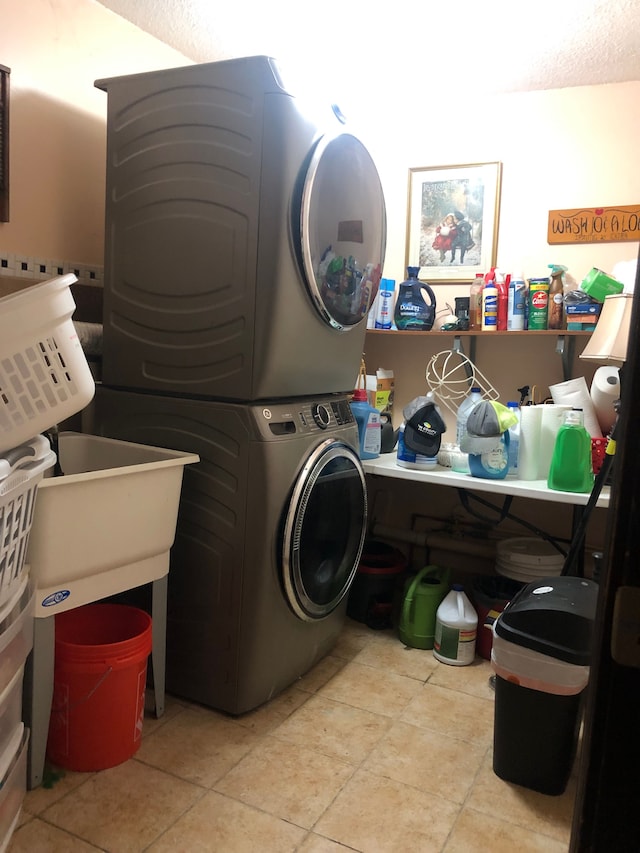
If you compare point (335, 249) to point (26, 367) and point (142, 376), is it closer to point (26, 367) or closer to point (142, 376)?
point (142, 376)

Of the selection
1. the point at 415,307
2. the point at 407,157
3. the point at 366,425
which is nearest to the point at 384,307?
the point at 415,307

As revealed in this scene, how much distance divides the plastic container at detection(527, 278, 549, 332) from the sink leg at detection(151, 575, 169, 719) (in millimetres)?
1722

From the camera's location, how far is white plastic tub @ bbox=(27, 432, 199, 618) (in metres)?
1.42

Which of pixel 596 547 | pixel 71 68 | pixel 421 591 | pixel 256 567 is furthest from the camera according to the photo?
pixel 596 547

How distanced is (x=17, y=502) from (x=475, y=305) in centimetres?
206

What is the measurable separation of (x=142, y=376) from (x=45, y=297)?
0.73 metres

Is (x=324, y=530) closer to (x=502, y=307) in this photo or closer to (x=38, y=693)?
(x=38, y=693)

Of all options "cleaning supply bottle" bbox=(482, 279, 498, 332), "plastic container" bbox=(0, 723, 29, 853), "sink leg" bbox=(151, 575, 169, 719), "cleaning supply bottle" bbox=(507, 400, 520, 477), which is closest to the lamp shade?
"cleaning supply bottle" bbox=(507, 400, 520, 477)

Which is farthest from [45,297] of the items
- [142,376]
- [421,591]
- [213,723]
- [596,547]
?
[596,547]

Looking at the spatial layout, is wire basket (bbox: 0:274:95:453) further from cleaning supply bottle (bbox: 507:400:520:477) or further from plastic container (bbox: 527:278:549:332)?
plastic container (bbox: 527:278:549:332)

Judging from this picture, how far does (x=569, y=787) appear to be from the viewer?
5.37ft

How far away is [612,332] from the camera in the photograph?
2143mm

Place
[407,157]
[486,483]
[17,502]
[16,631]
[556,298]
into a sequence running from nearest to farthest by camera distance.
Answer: [17,502], [16,631], [486,483], [556,298], [407,157]

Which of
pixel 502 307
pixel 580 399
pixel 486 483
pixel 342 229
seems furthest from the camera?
pixel 502 307
